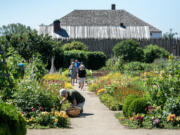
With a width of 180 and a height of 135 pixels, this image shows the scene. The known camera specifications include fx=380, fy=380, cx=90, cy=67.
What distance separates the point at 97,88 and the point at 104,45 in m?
17.4

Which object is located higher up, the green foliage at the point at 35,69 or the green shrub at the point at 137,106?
the green foliage at the point at 35,69

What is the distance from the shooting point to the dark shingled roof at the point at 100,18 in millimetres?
50688

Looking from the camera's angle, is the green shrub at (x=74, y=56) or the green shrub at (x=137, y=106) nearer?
the green shrub at (x=137, y=106)

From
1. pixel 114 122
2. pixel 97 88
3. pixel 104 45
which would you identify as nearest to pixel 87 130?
pixel 114 122

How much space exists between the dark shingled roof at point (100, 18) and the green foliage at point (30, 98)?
39583 mm

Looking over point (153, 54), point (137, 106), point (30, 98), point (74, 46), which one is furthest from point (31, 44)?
point (137, 106)

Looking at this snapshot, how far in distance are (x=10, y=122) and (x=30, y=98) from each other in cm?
488

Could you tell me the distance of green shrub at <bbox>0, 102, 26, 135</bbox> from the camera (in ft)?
18.8

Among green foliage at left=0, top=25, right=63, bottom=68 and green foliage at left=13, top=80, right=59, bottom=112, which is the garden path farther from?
green foliage at left=0, top=25, right=63, bottom=68

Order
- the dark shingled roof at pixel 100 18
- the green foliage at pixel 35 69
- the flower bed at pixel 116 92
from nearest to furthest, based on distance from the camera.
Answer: the flower bed at pixel 116 92
the green foliage at pixel 35 69
the dark shingled roof at pixel 100 18

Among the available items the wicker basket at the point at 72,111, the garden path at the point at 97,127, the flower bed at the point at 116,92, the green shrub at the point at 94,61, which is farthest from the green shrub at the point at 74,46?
the wicker basket at the point at 72,111

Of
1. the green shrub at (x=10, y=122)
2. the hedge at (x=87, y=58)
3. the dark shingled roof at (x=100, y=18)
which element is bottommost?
the green shrub at (x=10, y=122)

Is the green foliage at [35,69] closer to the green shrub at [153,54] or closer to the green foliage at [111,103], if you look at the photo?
the green foliage at [111,103]

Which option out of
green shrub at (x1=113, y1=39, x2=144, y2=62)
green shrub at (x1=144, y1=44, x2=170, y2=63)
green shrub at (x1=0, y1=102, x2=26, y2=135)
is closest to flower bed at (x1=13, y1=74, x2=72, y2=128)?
green shrub at (x1=0, y1=102, x2=26, y2=135)
